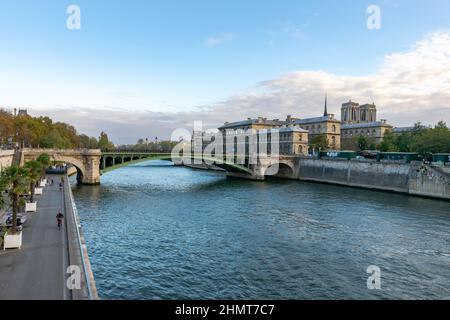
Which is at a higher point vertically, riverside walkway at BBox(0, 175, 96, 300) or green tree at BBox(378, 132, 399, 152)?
green tree at BBox(378, 132, 399, 152)

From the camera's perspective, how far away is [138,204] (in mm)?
45344

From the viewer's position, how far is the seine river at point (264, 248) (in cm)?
1908

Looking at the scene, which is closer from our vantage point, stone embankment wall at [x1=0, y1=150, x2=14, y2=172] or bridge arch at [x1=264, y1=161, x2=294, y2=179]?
stone embankment wall at [x1=0, y1=150, x2=14, y2=172]

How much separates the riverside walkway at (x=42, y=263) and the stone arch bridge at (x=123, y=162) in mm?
37358

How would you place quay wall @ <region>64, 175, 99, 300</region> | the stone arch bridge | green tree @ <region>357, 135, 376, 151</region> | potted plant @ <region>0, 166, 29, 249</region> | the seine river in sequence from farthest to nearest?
green tree @ <region>357, 135, 376, 151</region>
the stone arch bridge
potted plant @ <region>0, 166, 29, 249</region>
the seine river
quay wall @ <region>64, 175, 99, 300</region>

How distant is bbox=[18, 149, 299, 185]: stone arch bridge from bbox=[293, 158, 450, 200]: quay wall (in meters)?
4.99

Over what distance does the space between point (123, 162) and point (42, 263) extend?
183 ft

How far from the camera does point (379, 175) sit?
6631cm

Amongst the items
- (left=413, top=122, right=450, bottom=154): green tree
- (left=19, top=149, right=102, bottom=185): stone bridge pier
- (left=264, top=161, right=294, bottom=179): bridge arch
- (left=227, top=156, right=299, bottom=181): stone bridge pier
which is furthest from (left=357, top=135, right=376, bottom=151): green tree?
(left=19, top=149, right=102, bottom=185): stone bridge pier

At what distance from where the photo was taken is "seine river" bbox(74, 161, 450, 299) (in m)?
19.1

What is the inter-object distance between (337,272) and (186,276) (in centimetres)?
877

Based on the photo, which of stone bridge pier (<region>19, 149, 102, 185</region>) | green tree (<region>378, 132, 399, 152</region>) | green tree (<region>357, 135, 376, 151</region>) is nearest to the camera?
stone bridge pier (<region>19, 149, 102, 185</region>)

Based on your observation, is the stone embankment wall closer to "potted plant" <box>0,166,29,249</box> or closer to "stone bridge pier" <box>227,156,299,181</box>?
"potted plant" <box>0,166,29,249</box>

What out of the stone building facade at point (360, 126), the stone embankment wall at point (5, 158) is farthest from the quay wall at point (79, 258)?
the stone building facade at point (360, 126)
